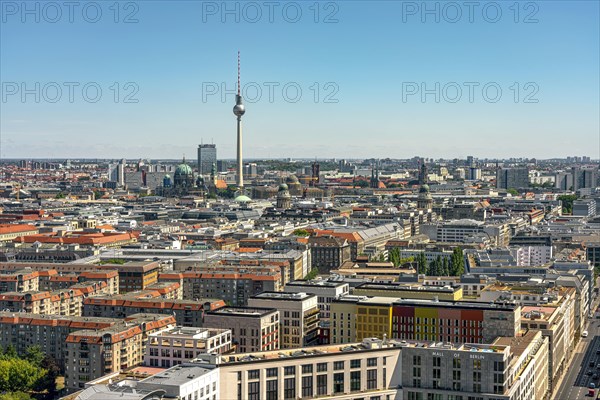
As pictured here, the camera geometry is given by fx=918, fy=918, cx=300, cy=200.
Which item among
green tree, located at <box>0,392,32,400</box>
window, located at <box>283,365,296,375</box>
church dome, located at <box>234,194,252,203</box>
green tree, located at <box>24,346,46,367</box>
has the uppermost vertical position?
church dome, located at <box>234,194,252,203</box>

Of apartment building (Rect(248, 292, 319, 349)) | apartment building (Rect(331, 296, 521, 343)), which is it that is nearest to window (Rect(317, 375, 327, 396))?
apartment building (Rect(331, 296, 521, 343))

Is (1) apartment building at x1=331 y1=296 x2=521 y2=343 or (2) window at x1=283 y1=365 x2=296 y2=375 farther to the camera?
(1) apartment building at x1=331 y1=296 x2=521 y2=343

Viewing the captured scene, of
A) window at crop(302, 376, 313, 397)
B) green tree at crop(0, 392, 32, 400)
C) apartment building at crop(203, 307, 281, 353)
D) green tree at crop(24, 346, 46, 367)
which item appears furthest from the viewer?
green tree at crop(24, 346, 46, 367)

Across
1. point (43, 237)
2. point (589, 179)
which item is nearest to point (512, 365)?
point (43, 237)

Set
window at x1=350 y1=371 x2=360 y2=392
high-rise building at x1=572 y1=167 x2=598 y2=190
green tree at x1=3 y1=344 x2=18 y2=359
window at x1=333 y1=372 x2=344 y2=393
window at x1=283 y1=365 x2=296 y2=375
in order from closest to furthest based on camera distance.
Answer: window at x1=283 y1=365 x2=296 y2=375, window at x1=333 y1=372 x2=344 y2=393, window at x1=350 y1=371 x2=360 y2=392, green tree at x1=3 y1=344 x2=18 y2=359, high-rise building at x1=572 y1=167 x2=598 y2=190

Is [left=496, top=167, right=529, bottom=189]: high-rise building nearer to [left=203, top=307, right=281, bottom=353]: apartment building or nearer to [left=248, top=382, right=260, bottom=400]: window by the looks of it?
[left=203, top=307, right=281, bottom=353]: apartment building

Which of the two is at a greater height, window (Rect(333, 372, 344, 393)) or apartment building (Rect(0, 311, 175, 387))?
window (Rect(333, 372, 344, 393))

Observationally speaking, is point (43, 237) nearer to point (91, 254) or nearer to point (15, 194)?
point (91, 254)

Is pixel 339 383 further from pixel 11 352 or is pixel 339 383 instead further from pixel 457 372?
pixel 11 352
